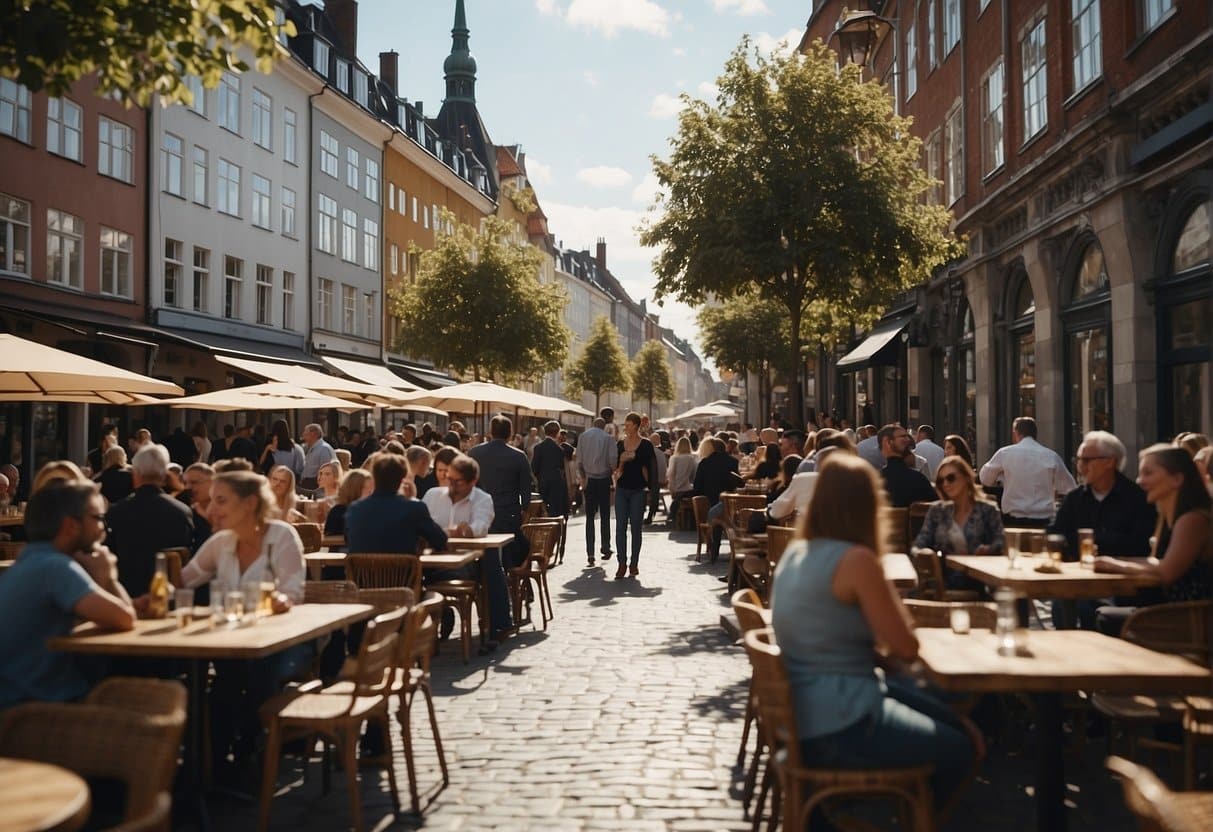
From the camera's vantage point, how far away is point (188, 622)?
19.4ft

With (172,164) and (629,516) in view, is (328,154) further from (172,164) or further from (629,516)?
(629,516)

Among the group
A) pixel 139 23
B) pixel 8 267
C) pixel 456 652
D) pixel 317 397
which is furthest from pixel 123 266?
pixel 139 23

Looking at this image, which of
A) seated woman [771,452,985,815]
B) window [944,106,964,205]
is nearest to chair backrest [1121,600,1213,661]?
seated woman [771,452,985,815]

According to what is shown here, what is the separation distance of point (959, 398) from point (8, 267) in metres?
19.6

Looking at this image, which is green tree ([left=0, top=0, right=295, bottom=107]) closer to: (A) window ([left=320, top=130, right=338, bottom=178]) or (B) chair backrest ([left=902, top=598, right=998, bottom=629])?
(B) chair backrest ([left=902, top=598, right=998, bottom=629])

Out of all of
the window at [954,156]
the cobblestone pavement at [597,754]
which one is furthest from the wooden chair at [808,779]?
the window at [954,156]

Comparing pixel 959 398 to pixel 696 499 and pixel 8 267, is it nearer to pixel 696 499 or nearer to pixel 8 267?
pixel 696 499

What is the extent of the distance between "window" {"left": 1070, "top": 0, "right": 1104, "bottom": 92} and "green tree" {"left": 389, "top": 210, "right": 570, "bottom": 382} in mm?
25054

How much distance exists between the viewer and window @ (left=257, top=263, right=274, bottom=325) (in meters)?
37.2

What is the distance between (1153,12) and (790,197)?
675 cm

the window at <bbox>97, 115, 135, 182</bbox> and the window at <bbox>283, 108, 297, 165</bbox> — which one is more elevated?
the window at <bbox>283, 108, 297, 165</bbox>

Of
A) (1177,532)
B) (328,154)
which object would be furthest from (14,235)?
(1177,532)

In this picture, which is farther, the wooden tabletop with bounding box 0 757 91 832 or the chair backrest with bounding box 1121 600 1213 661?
the chair backrest with bounding box 1121 600 1213 661

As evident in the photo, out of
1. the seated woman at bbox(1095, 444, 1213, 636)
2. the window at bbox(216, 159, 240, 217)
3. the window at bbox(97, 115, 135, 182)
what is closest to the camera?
the seated woman at bbox(1095, 444, 1213, 636)
